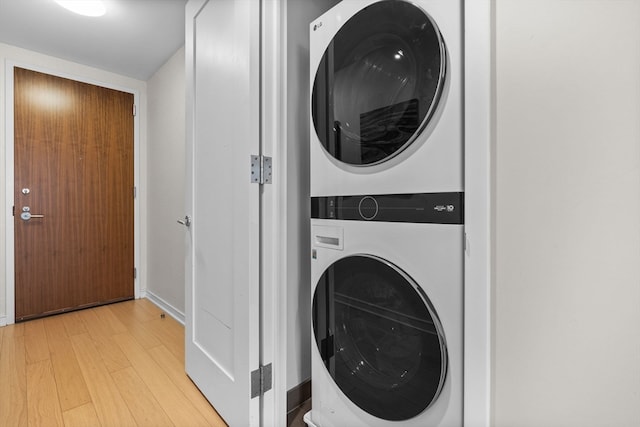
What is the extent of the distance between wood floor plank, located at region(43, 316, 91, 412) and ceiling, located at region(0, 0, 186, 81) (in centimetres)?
215

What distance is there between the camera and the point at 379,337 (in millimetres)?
864

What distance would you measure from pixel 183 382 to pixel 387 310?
1.27 m

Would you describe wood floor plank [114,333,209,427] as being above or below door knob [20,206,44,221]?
below

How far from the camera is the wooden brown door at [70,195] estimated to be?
228cm

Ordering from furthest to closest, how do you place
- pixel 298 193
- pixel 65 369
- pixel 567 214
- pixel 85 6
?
pixel 85 6
pixel 65 369
pixel 298 193
pixel 567 214

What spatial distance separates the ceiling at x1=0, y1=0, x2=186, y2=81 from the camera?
179 cm

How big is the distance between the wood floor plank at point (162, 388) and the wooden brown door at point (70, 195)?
39.6 inches

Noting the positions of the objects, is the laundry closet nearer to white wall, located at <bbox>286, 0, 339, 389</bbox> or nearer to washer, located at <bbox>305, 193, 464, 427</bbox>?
washer, located at <bbox>305, 193, 464, 427</bbox>

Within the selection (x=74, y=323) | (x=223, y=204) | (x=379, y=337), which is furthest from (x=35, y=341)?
(x=379, y=337)

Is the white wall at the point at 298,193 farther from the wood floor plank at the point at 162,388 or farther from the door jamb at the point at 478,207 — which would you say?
the door jamb at the point at 478,207

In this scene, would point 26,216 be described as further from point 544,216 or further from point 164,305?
point 544,216

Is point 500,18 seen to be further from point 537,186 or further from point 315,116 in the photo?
point 315,116

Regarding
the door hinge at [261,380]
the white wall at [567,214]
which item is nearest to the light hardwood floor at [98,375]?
the door hinge at [261,380]

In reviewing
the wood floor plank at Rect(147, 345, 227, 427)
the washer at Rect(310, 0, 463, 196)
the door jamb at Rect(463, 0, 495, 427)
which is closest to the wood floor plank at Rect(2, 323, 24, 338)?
the wood floor plank at Rect(147, 345, 227, 427)
